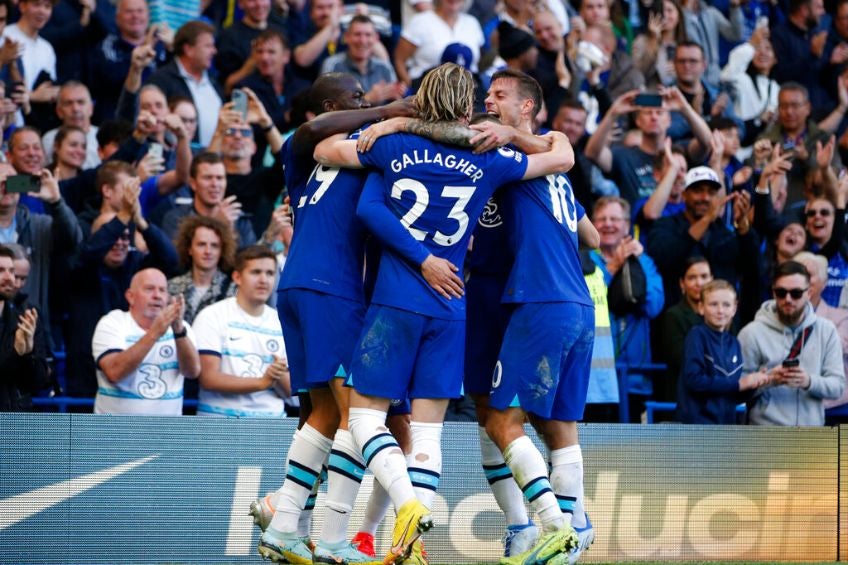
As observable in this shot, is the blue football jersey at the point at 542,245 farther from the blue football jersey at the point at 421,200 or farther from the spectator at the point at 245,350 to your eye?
the spectator at the point at 245,350

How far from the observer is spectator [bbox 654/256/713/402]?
37.8ft

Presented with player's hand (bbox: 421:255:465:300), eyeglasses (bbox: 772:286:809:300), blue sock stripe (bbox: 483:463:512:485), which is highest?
player's hand (bbox: 421:255:465:300)

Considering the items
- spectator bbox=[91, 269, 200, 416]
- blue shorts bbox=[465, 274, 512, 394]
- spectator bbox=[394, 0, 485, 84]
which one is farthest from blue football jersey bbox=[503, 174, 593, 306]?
spectator bbox=[394, 0, 485, 84]

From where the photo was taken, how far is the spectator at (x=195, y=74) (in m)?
13.6

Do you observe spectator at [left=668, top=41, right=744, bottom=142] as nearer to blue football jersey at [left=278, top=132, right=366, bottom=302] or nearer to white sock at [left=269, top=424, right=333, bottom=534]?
blue football jersey at [left=278, top=132, right=366, bottom=302]

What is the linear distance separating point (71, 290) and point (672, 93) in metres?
6.21

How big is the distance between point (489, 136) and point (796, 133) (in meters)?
8.51

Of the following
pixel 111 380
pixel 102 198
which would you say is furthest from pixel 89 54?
pixel 111 380

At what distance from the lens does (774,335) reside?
1143cm

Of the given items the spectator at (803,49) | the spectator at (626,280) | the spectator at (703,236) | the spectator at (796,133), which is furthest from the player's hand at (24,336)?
the spectator at (803,49)

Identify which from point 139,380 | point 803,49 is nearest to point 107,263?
point 139,380

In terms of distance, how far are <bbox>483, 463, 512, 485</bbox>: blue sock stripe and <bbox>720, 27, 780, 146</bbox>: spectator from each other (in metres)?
9.61

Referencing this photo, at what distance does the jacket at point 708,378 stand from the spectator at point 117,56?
652 centimetres

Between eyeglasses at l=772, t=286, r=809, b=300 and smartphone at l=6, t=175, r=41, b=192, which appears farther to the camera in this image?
eyeglasses at l=772, t=286, r=809, b=300
